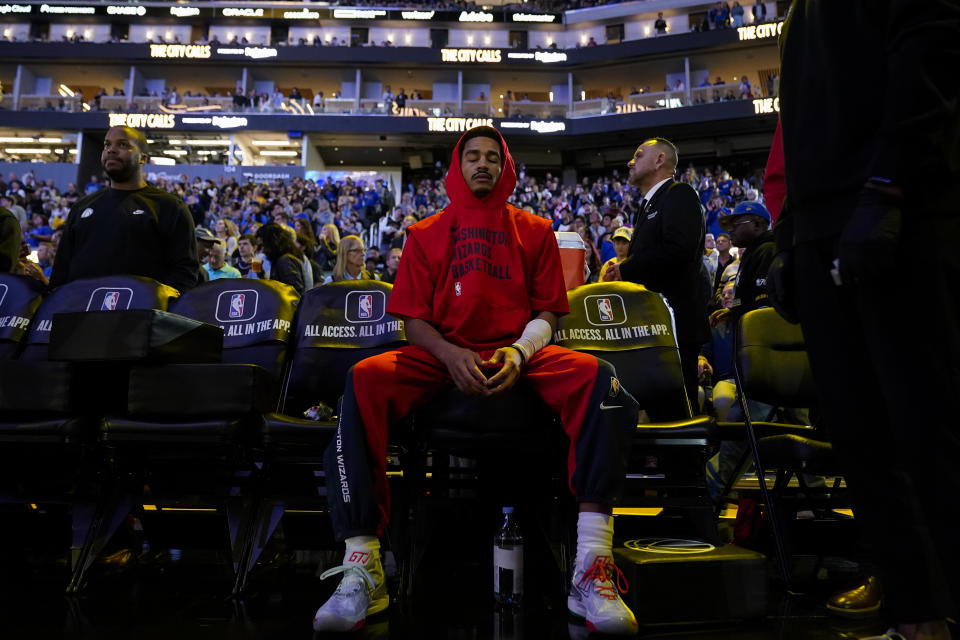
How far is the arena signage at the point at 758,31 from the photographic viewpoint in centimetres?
2416

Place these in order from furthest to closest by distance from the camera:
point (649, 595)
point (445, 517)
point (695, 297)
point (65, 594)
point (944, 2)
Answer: point (695, 297), point (445, 517), point (65, 594), point (649, 595), point (944, 2)

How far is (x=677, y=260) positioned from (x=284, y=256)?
9.94 feet

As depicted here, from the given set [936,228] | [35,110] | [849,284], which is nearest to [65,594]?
[849,284]

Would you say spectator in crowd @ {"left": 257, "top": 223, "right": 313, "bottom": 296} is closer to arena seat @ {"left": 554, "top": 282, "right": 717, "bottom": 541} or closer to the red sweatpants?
arena seat @ {"left": 554, "top": 282, "right": 717, "bottom": 541}

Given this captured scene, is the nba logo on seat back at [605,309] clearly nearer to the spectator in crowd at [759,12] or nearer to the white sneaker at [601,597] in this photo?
the white sneaker at [601,597]

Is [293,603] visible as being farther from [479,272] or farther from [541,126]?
[541,126]

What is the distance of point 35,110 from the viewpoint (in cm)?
2531

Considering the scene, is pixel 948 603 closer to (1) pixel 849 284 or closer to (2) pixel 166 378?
(1) pixel 849 284

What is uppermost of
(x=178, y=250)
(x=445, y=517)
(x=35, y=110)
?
(x=35, y=110)

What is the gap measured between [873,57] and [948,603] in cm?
117

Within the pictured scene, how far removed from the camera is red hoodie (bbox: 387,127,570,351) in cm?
219

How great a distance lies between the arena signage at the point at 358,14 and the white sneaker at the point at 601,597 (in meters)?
31.3

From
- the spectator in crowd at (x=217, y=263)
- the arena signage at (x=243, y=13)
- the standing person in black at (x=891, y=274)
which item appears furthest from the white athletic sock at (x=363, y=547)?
the arena signage at (x=243, y=13)

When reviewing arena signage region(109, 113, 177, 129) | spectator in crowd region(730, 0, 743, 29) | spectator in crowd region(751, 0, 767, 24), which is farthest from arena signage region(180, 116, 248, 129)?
spectator in crowd region(751, 0, 767, 24)
